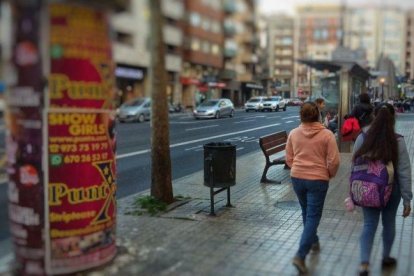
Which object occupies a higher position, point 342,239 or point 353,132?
point 353,132

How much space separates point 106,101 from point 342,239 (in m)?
3.12

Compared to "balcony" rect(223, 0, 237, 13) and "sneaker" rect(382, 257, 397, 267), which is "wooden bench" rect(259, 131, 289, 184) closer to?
"balcony" rect(223, 0, 237, 13)

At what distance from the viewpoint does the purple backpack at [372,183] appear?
4719mm

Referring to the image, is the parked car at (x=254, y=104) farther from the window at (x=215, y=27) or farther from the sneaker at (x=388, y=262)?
the sneaker at (x=388, y=262)

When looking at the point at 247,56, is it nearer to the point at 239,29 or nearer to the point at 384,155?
the point at 239,29

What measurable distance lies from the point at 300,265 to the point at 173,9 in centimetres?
406

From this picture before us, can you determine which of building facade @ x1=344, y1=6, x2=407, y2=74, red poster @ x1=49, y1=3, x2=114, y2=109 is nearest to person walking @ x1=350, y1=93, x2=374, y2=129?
building facade @ x1=344, y1=6, x2=407, y2=74

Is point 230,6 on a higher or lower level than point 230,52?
higher

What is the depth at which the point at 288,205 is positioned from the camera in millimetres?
7902

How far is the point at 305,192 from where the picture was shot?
5227 millimetres

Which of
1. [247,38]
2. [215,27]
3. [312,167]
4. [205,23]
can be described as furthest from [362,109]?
[312,167]

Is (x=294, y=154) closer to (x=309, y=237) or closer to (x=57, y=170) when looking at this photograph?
(x=309, y=237)

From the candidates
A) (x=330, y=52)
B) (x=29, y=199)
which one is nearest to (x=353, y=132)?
(x=29, y=199)

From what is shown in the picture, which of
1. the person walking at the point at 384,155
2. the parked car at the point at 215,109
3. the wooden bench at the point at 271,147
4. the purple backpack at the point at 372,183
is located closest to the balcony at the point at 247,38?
the wooden bench at the point at 271,147
